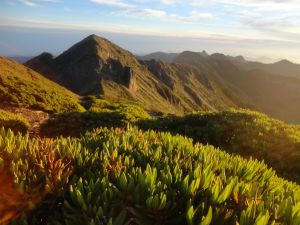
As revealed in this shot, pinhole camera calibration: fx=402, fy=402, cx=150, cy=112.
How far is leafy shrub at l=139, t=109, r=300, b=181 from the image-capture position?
12258mm

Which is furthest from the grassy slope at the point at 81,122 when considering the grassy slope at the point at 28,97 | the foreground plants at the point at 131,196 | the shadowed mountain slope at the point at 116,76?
the shadowed mountain slope at the point at 116,76

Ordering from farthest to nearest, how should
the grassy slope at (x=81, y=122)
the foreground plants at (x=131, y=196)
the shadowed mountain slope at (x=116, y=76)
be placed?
1. the shadowed mountain slope at (x=116, y=76)
2. the grassy slope at (x=81, y=122)
3. the foreground plants at (x=131, y=196)

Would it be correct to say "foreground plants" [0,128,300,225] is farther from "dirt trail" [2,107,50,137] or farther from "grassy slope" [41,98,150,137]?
"grassy slope" [41,98,150,137]

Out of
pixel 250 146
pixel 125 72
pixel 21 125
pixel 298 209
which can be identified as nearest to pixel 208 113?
pixel 250 146

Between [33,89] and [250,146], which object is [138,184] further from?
[33,89]

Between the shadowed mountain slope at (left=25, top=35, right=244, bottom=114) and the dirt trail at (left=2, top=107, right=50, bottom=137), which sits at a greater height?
the dirt trail at (left=2, top=107, right=50, bottom=137)

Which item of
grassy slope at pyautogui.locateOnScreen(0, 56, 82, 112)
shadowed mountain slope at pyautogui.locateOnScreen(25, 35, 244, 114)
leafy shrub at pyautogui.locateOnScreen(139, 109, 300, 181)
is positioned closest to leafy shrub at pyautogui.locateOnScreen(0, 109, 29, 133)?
leafy shrub at pyautogui.locateOnScreen(139, 109, 300, 181)

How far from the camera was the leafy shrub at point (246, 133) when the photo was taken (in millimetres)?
12258

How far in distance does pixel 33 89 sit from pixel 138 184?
2616cm

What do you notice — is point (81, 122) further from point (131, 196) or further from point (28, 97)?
point (131, 196)

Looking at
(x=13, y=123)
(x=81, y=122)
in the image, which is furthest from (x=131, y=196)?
(x=81, y=122)

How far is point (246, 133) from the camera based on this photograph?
13.6 m

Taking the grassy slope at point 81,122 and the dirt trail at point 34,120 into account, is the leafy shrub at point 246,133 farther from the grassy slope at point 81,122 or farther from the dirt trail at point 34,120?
the dirt trail at point 34,120

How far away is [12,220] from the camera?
4004mm
